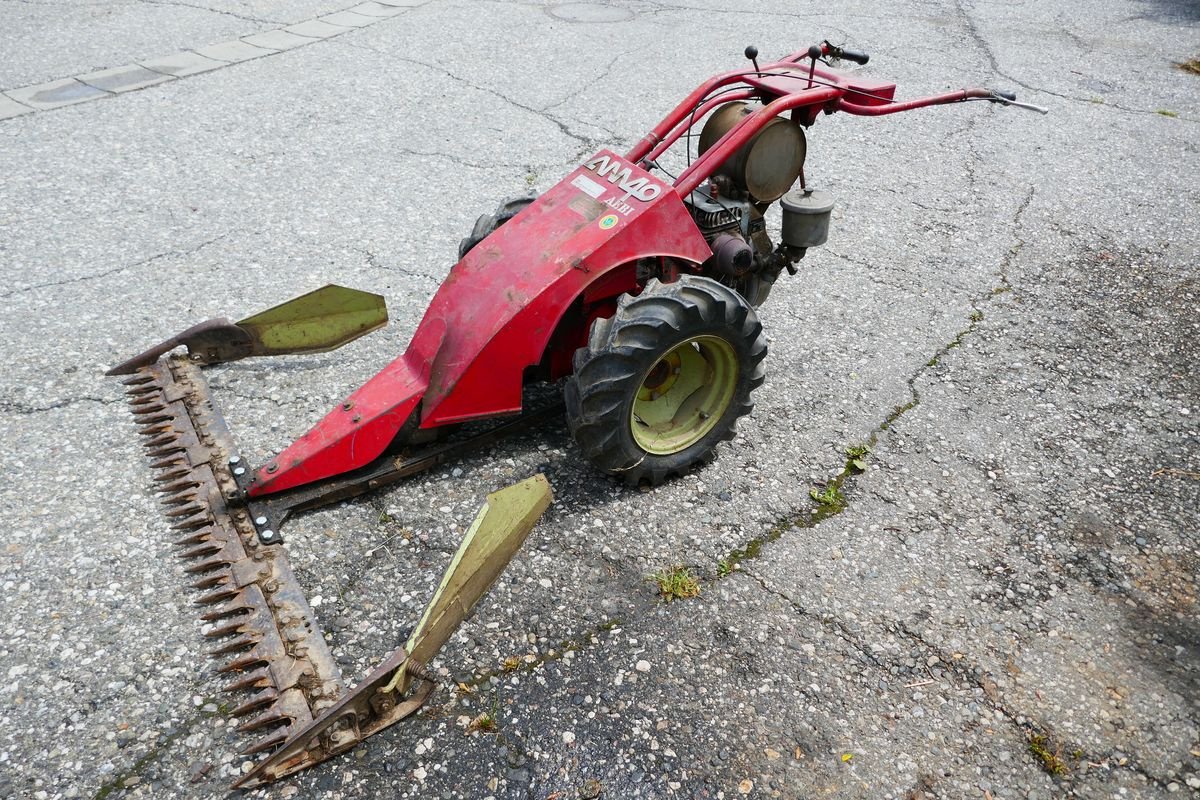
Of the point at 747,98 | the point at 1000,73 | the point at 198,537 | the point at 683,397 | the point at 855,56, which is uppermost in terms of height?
the point at 855,56

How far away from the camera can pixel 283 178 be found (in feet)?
20.1

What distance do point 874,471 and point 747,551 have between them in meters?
0.80

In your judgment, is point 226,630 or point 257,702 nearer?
point 257,702

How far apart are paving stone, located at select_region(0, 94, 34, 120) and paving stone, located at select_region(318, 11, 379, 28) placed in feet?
10.3

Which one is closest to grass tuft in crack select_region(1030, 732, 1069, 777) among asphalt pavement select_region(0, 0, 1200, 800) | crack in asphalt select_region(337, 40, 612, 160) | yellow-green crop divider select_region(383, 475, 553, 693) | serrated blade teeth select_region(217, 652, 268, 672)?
asphalt pavement select_region(0, 0, 1200, 800)

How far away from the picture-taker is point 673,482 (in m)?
3.70

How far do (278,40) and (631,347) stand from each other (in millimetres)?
7089

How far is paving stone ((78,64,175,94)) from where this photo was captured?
7.45 m

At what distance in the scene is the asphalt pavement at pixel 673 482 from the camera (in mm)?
2711

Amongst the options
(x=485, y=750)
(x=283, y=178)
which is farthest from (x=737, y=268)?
(x=283, y=178)

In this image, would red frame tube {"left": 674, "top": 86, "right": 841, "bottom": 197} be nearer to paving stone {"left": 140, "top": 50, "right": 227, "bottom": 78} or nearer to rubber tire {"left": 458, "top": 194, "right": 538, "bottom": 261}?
rubber tire {"left": 458, "top": 194, "right": 538, "bottom": 261}

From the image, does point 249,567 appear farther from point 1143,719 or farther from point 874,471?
point 1143,719

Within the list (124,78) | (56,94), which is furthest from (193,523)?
(124,78)

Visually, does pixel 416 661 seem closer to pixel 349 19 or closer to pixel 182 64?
pixel 182 64
